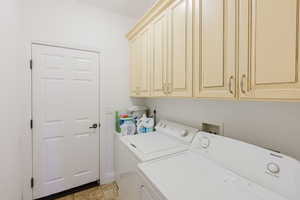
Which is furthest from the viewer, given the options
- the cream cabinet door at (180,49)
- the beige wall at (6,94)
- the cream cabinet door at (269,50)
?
the cream cabinet door at (180,49)

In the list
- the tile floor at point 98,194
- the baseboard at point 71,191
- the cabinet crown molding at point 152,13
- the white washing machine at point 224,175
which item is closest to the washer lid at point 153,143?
the white washing machine at point 224,175

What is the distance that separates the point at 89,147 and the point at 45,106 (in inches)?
35.4

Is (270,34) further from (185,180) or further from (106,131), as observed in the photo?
(106,131)

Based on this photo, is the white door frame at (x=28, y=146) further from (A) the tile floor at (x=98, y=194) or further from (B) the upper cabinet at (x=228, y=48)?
(B) the upper cabinet at (x=228, y=48)

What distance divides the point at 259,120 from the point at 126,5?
7.89 ft

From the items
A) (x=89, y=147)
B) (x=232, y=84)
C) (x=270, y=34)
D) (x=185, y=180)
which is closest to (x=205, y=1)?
(x=270, y=34)

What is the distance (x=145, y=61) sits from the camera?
1.92 m

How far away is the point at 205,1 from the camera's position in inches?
40.4

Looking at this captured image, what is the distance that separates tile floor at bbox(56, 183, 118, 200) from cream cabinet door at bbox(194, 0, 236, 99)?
198 cm

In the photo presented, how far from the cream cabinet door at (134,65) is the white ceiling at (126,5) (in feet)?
1.73

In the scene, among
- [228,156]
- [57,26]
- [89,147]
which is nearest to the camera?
[228,156]

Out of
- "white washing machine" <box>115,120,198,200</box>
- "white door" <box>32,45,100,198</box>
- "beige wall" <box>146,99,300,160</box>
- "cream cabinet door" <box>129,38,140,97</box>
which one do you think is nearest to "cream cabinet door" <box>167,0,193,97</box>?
"beige wall" <box>146,99,300,160</box>

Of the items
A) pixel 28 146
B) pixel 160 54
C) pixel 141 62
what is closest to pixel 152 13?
pixel 160 54

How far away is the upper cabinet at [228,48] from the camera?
0.66 m
